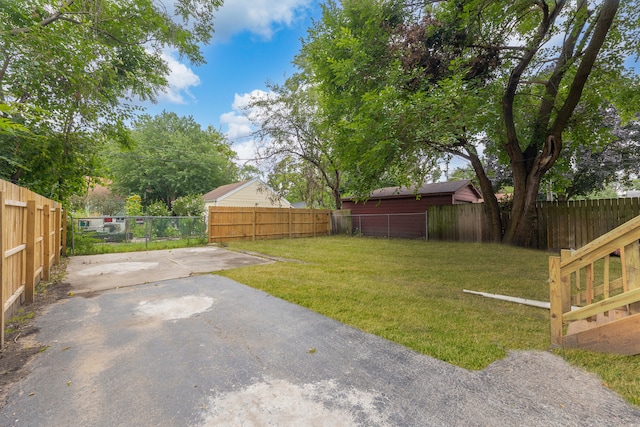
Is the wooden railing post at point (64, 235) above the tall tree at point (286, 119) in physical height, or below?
below

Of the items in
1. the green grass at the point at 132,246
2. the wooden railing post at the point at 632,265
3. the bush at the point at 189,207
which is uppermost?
the bush at the point at 189,207

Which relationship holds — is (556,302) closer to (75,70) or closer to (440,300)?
(440,300)

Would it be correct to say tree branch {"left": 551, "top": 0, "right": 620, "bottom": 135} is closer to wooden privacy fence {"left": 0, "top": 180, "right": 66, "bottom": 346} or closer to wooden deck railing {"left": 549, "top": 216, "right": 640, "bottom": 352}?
wooden deck railing {"left": 549, "top": 216, "right": 640, "bottom": 352}

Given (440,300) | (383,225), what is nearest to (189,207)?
(383,225)

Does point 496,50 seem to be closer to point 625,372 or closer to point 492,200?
point 492,200

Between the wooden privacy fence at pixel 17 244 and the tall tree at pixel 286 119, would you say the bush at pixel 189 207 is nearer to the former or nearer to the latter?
the tall tree at pixel 286 119

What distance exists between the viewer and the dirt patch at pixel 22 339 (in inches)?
84.9

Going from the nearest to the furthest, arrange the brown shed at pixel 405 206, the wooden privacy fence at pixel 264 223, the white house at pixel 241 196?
the wooden privacy fence at pixel 264 223, the brown shed at pixel 405 206, the white house at pixel 241 196

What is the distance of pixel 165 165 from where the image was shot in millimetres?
22828

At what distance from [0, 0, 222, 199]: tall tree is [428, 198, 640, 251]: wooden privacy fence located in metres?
11.2

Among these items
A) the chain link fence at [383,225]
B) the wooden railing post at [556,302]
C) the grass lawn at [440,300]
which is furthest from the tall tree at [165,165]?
the wooden railing post at [556,302]

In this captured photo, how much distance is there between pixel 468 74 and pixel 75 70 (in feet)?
29.4

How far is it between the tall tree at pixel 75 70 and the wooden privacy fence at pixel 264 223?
4.68 metres

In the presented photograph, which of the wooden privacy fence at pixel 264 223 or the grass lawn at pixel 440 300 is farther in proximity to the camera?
the wooden privacy fence at pixel 264 223
